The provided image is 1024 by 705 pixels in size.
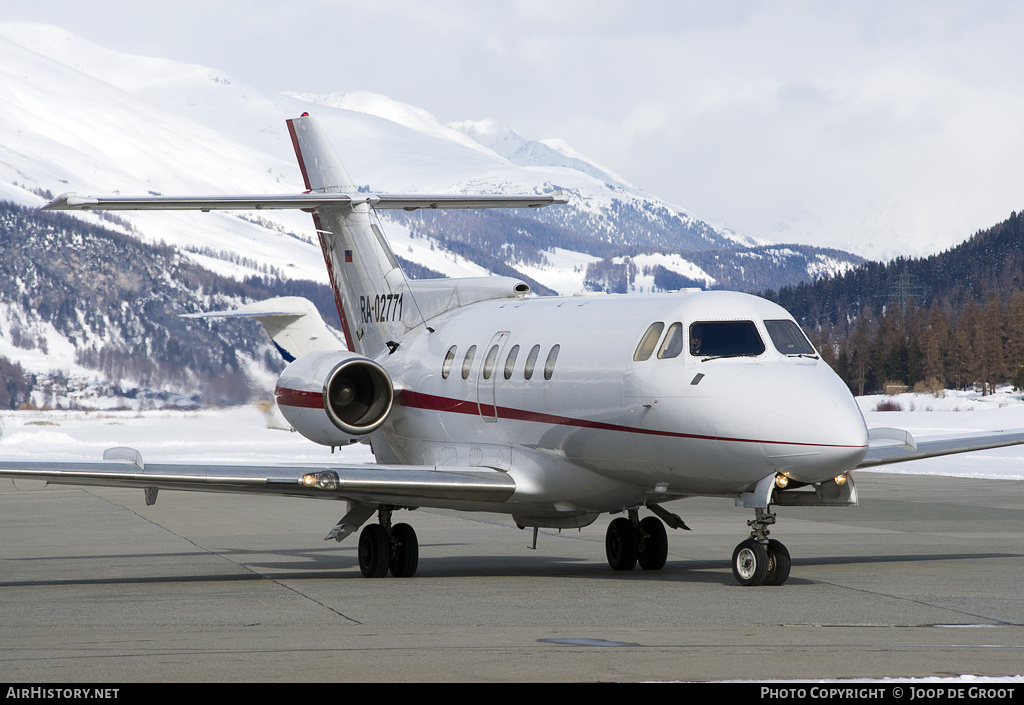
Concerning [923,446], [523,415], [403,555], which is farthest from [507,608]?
[923,446]

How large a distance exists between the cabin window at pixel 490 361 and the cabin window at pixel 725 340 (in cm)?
320

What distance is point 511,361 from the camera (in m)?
15.9

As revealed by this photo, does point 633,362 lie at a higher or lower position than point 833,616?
higher

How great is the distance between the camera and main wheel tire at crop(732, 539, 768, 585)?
43.2 feet

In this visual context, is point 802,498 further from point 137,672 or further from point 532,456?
point 137,672

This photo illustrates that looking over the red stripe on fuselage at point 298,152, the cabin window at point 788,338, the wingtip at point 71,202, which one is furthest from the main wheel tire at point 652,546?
the red stripe on fuselage at point 298,152

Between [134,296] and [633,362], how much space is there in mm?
130170

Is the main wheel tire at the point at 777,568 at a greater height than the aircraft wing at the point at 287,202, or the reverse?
the aircraft wing at the point at 287,202

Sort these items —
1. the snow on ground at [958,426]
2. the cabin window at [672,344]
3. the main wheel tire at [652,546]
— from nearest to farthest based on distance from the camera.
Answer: the cabin window at [672,344]
the main wheel tire at [652,546]
the snow on ground at [958,426]

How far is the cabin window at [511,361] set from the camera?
1585 cm

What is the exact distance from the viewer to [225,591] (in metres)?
14.0

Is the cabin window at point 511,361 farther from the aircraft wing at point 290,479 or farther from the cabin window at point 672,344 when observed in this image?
the cabin window at point 672,344

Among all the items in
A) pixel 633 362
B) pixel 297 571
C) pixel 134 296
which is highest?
pixel 134 296
